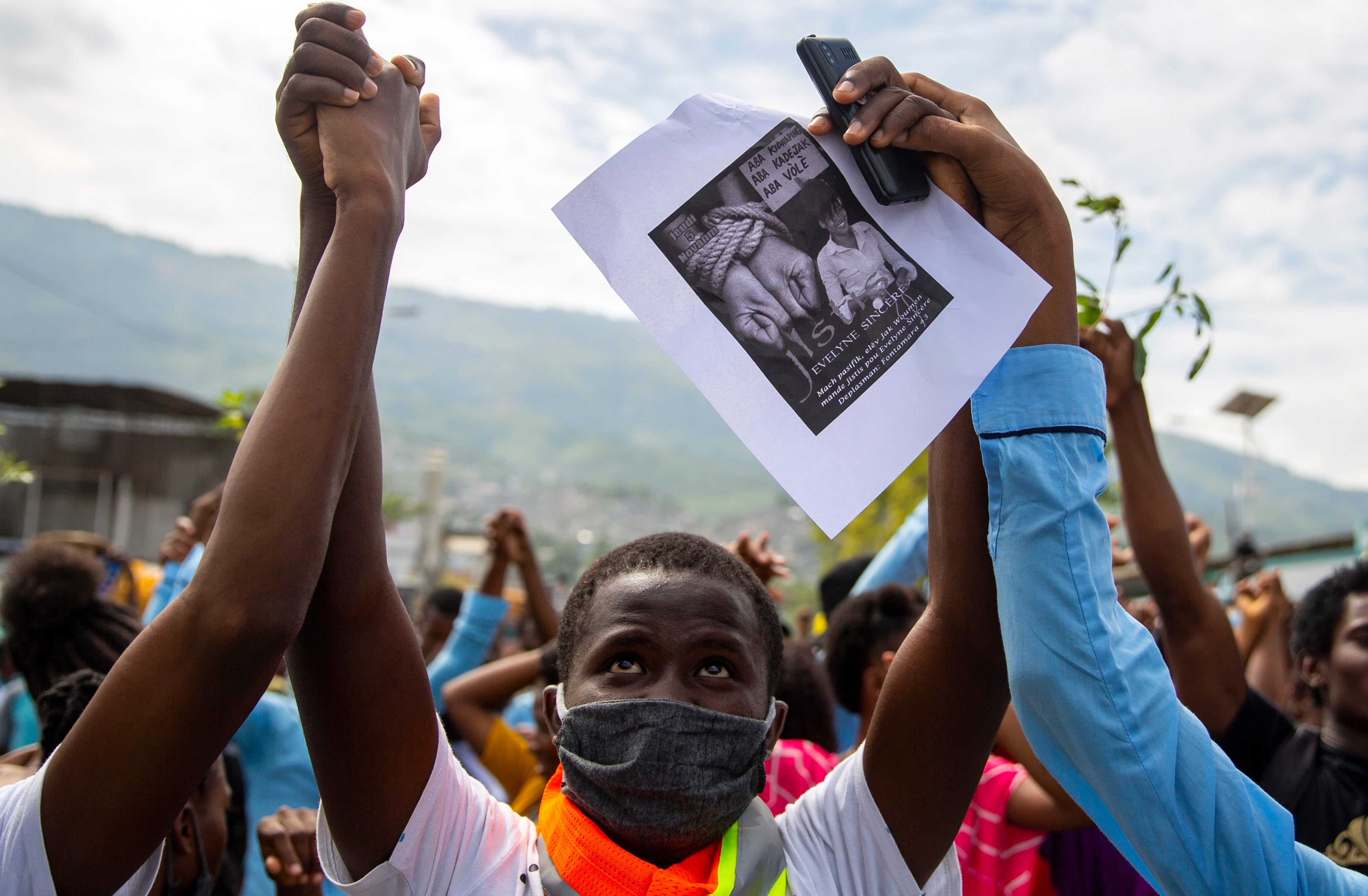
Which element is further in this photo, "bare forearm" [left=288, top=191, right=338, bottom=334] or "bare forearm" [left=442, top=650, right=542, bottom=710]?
"bare forearm" [left=442, top=650, right=542, bottom=710]

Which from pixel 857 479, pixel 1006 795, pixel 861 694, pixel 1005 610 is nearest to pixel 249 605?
pixel 857 479

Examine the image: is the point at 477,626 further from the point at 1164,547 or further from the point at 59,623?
the point at 1164,547

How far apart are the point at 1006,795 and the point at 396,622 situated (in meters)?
1.79

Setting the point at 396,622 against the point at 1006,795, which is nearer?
the point at 396,622

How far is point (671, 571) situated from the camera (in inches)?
69.6

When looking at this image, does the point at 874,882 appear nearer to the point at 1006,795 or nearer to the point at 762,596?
the point at 762,596

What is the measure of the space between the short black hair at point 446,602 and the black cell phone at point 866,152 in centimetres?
511

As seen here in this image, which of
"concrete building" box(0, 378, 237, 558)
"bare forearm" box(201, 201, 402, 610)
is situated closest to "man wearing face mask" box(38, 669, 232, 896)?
"bare forearm" box(201, 201, 402, 610)

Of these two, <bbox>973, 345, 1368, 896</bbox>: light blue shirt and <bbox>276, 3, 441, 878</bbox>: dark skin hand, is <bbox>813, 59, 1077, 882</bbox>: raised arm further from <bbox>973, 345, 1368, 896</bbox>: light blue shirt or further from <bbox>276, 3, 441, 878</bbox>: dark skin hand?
<bbox>276, 3, 441, 878</bbox>: dark skin hand

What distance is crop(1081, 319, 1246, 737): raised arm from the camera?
2166 mm

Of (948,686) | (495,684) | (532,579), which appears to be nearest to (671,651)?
(948,686)

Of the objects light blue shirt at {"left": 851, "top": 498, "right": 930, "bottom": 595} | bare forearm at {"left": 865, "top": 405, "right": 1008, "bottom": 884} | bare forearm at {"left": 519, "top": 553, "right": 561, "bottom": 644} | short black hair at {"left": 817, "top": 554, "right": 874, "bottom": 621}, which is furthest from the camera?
short black hair at {"left": 817, "top": 554, "right": 874, "bottom": 621}

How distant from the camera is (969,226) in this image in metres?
1.48

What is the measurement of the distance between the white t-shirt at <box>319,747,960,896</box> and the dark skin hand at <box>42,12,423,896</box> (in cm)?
36
